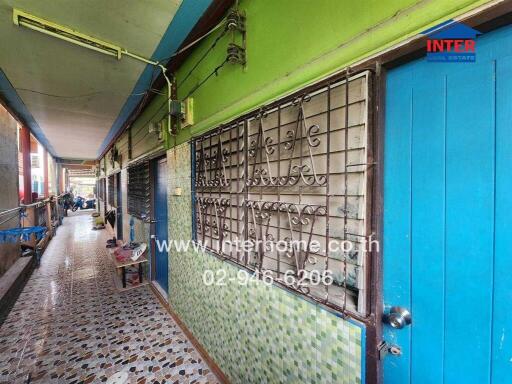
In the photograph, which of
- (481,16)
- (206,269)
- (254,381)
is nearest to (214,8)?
(481,16)

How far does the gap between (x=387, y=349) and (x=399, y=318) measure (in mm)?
157

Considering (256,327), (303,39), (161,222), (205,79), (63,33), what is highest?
(63,33)

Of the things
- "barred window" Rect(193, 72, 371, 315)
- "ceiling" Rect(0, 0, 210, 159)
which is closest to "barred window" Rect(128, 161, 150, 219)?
"ceiling" Rect(0, 0, 210, 159)

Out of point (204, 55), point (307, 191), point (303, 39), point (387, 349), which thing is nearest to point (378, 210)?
point (307, 191)

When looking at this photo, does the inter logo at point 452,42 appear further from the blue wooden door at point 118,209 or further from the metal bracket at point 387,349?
the blue wooden door at point 118,209

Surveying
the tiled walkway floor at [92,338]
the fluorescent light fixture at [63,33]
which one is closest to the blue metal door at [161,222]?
the tiled walkway floor at [92,338]

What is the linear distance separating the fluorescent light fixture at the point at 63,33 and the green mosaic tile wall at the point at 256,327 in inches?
42.5

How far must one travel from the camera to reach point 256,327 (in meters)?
1.38

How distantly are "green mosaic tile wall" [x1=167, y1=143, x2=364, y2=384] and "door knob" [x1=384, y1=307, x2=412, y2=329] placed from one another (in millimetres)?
122

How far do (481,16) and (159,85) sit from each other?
3.02m

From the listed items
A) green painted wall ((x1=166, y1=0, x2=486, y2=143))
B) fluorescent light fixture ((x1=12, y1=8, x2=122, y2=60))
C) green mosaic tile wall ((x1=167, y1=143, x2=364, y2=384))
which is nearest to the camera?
green painted wall ((x1=166, y1=0, x2=486, y2=143))

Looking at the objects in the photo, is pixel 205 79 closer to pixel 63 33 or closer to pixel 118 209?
pixel 63 33

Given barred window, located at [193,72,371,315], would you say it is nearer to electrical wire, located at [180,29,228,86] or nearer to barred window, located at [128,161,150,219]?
electrical wire, located at [180,29,228,86]

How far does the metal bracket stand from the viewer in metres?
0.83
